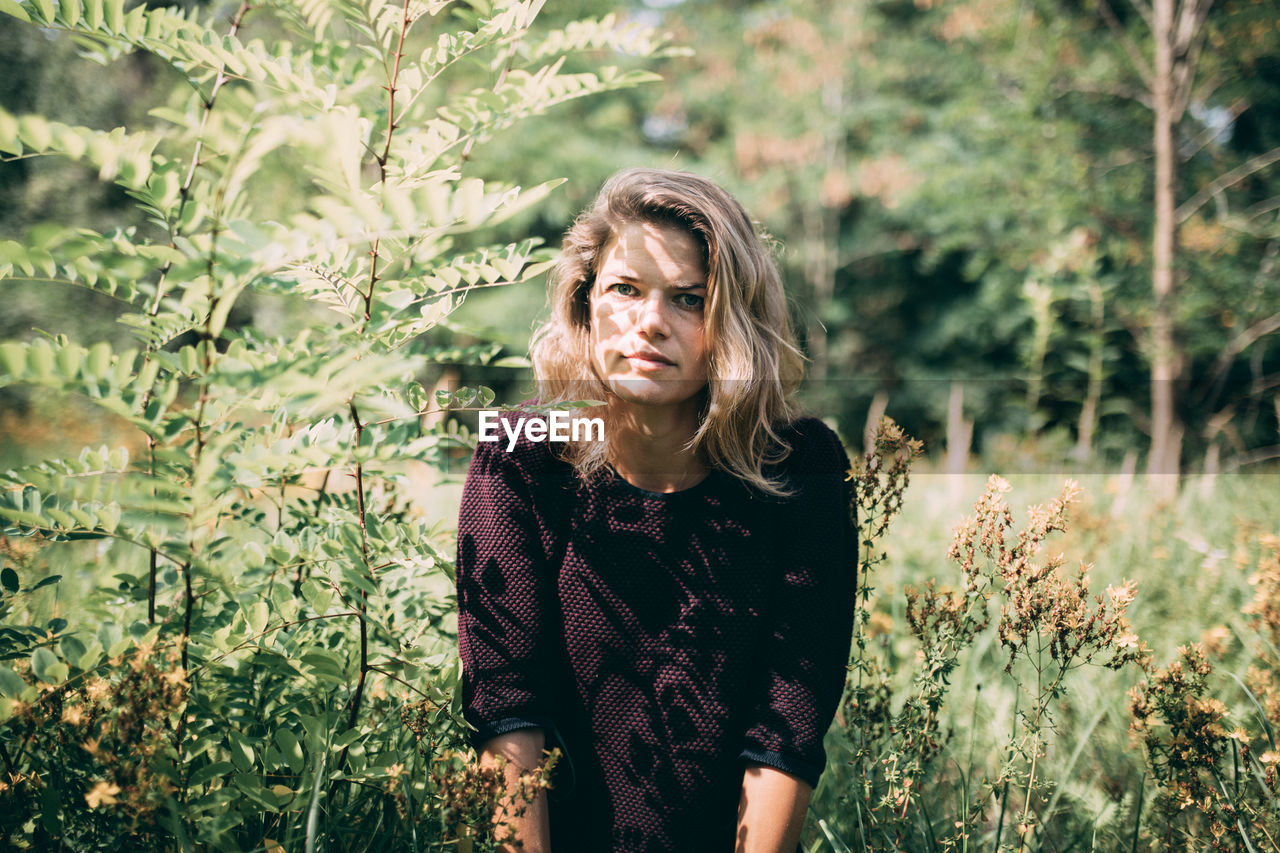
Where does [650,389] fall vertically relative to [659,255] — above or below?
below

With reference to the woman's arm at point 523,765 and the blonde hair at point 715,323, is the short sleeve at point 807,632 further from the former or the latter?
the woman's arm at point 523,765

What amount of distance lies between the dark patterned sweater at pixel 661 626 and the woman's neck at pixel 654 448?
0.05 meters

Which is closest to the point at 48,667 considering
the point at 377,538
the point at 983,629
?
the point at 377,538

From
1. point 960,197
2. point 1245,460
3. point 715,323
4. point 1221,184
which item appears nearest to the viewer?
point 715,323

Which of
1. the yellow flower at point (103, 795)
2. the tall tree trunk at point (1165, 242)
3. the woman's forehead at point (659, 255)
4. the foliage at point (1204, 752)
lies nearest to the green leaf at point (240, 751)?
the yellow flower at point (103, 795)

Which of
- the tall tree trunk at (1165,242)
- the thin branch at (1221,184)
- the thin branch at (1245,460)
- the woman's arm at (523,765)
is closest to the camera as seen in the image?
the woman's arm at (523,765)

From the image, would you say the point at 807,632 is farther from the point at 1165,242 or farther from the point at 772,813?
the point at 1165,242

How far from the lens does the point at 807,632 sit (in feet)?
4.73

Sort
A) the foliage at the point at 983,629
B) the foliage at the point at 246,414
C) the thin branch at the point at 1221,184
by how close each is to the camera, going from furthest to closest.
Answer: the thin branch at the point at 1221,184 < the foliage at the point at 983,629 < the foliage at the point at 246,414

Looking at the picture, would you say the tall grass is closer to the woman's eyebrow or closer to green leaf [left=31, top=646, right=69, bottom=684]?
the woman's eyebrow

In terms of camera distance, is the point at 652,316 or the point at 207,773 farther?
the point at 652,316

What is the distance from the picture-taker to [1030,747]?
4.19 feet
